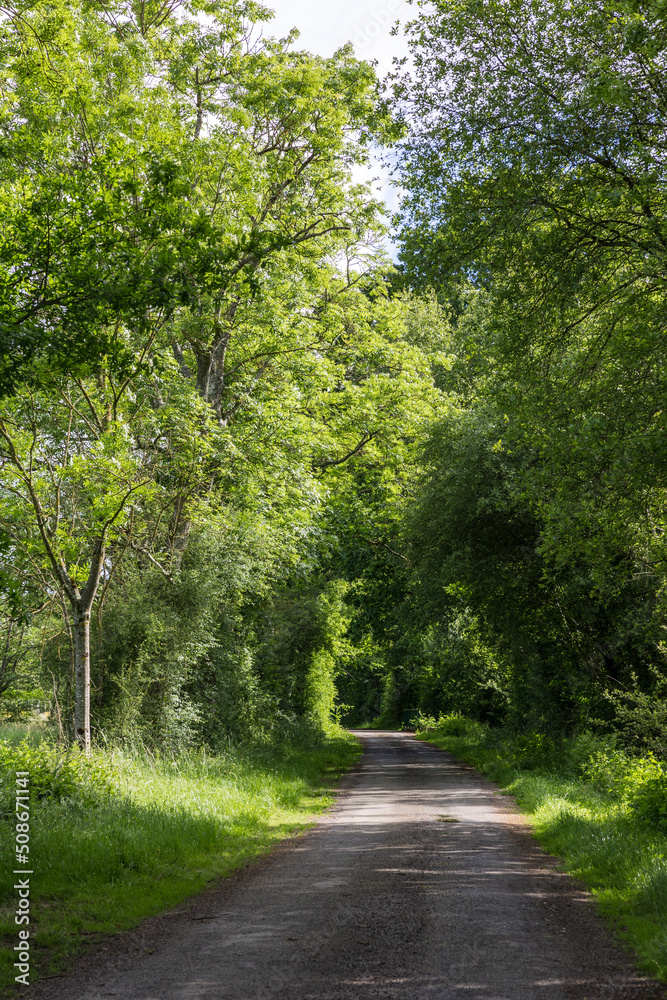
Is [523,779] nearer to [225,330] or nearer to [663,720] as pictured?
[663,720]

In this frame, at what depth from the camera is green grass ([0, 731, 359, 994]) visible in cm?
615

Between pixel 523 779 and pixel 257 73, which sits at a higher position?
pixel 257 73

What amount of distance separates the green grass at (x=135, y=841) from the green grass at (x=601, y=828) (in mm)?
3897

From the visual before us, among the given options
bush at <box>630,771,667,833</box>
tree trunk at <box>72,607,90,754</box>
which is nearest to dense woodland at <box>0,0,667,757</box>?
tree trunk at <box>72,607,90,754</box>

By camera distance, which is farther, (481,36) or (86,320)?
(481,36)

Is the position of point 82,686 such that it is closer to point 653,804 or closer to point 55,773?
point 55,773

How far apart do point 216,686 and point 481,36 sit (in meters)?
12.3

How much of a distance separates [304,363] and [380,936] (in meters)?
12.7

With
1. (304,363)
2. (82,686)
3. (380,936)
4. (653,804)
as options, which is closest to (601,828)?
(653,804)

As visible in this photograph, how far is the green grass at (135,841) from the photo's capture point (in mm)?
6152

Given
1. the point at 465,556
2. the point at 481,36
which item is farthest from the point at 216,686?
the point at 481,36

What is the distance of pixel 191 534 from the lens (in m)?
14.2

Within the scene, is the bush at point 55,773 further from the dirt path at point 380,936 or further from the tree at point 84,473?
the dirt path at point 380,936

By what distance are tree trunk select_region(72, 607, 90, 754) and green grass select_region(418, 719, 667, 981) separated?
21.6 feet
